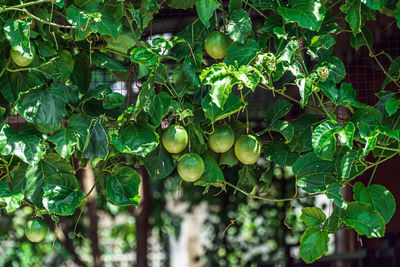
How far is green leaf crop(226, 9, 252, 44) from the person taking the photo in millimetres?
1395

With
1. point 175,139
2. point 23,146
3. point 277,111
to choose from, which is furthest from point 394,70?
point 23,146

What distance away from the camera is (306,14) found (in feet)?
4.40

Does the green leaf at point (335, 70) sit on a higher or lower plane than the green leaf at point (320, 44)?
lower

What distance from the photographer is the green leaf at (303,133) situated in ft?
4.94

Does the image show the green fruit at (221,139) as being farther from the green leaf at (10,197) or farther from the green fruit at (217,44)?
the green leaf at (10,197)

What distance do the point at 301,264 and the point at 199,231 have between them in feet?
2.63

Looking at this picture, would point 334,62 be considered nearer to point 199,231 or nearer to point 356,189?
point 356,189

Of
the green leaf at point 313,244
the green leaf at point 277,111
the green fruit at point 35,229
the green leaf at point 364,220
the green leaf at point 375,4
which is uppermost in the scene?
the green leaf at point 375,4

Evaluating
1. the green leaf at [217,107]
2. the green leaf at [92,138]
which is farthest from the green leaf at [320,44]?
the green leaf at [92,138]

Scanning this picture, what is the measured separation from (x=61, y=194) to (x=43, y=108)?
23cm

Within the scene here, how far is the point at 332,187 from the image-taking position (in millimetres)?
1363

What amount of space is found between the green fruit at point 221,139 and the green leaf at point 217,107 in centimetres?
11

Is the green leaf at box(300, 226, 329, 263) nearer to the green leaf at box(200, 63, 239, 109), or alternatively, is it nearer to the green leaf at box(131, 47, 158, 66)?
the green leaf at box(200, 63, 239, 109)

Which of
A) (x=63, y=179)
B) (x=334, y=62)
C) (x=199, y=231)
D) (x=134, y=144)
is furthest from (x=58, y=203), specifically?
(x=199, y=231)
